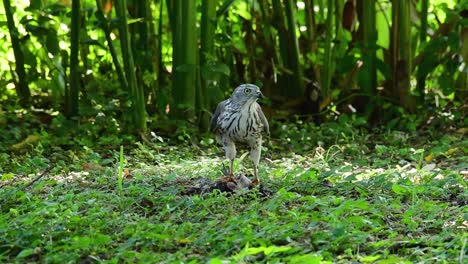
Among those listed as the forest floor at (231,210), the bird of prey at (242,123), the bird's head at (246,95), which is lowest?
the forest floor at (231,210)

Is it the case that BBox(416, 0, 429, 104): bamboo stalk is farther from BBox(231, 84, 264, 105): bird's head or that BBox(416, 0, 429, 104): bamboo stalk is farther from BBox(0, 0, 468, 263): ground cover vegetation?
BBox(231, 84, 264, 105): bird's head

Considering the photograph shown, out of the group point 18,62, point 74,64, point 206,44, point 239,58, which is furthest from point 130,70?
point 239,58

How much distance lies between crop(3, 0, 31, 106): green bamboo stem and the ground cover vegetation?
0.07 ft

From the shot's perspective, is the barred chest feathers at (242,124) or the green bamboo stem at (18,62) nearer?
the barred chest feathers at (242,124)

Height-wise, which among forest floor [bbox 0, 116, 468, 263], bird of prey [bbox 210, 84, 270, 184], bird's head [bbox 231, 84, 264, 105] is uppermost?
bird's head [bbox 231, 84, 264, 105]

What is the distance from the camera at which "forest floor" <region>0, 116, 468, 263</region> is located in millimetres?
4668

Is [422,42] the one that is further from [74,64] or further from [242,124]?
[242,124]

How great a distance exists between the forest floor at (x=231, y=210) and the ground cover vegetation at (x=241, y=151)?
0.6 inches

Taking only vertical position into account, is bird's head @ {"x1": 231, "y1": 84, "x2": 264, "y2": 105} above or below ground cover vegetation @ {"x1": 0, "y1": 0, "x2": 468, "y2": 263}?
above

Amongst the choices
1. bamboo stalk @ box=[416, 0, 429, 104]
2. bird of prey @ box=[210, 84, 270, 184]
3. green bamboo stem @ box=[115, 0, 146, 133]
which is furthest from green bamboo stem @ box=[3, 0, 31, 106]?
bamboo stalk @ box=[416, 0, 429, 104]

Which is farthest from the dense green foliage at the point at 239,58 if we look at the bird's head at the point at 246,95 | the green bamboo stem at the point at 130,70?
the bird's head at the point at 246,95

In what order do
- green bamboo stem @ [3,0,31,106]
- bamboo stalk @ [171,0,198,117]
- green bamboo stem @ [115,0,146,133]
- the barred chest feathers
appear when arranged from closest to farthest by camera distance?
the barred chest feathers
green bamboo stem @ [115,0,146,133]
bamboo stalk @ [171,0,198,117]
green bamboo stem @ [3,0,31,106]

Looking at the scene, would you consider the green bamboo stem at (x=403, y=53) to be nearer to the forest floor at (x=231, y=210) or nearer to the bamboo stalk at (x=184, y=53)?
the forest floor at (x=231, y=210)

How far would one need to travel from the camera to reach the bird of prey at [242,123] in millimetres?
6605
